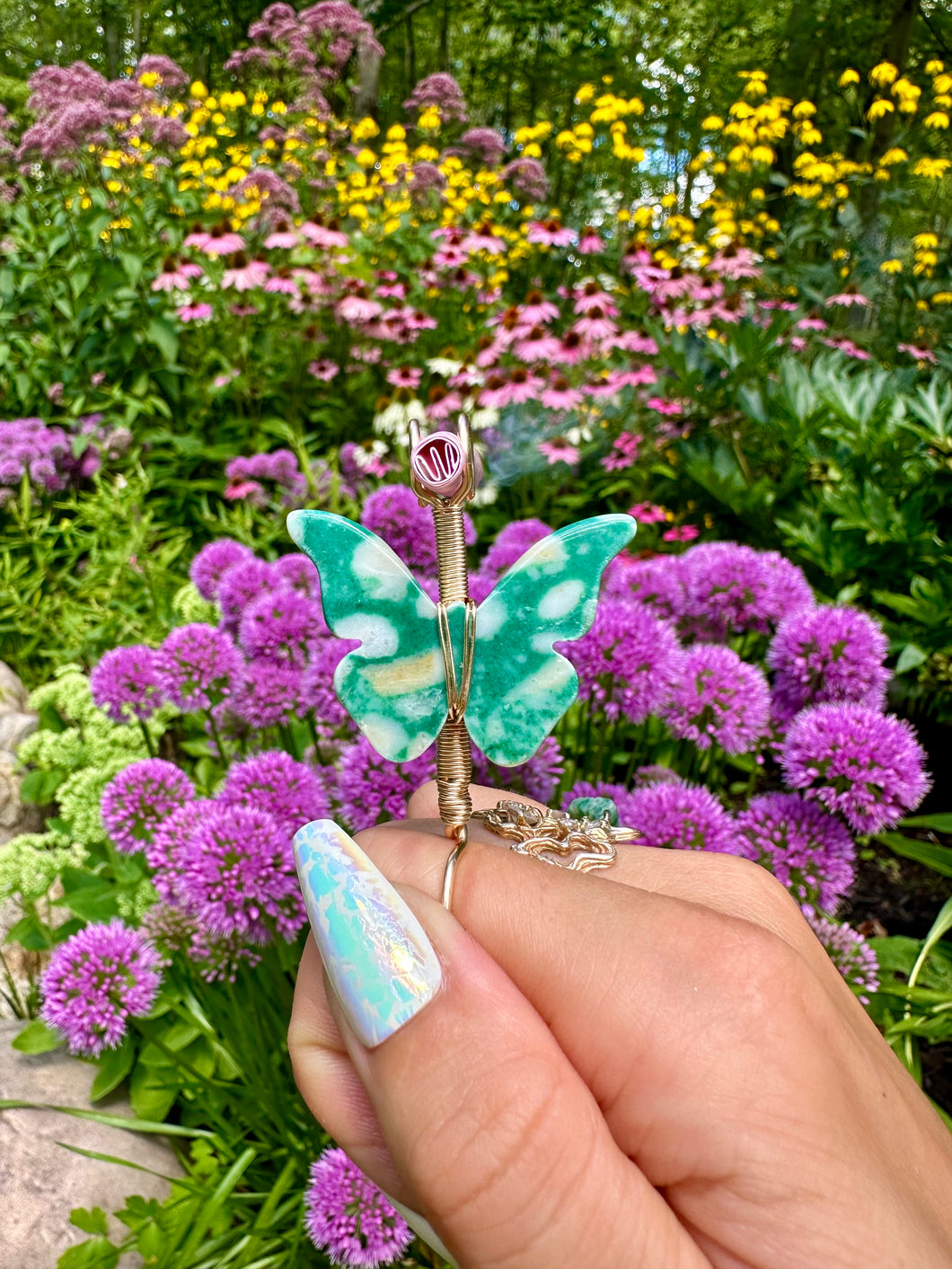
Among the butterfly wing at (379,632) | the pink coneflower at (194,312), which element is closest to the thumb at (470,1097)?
the butterfly wing at (379,632)

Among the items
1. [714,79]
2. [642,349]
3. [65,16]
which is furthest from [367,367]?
[65,16]

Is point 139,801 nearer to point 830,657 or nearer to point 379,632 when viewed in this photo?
point 379,632

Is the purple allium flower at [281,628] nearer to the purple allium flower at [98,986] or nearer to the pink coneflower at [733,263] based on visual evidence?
the purple allium flower at [98,986]

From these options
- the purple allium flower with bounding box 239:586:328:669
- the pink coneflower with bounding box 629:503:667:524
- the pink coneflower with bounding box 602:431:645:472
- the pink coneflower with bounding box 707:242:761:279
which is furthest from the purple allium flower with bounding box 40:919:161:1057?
the pink coneflower with bounding box 707:242:761:279

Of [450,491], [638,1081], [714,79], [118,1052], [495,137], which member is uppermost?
[714,79]

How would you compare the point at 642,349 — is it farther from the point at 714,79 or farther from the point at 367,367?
the point at 714,79

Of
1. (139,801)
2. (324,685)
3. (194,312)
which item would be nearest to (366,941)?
(324,685)
